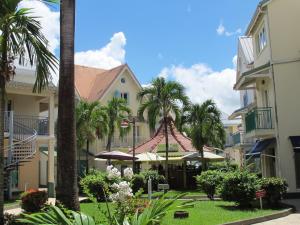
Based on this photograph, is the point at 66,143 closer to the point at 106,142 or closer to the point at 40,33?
the point at 40,33

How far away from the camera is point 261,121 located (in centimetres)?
2353

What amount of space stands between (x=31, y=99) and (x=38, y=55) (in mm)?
16373

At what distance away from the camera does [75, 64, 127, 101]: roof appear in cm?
4819

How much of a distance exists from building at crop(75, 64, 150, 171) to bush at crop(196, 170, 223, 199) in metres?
24.9

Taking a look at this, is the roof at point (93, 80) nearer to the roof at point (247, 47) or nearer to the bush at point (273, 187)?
the roof at point (247, 47)

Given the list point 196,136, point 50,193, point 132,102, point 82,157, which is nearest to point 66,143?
point 50,193

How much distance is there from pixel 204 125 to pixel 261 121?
8.92 m

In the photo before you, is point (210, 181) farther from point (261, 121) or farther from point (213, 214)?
point (213, 214)

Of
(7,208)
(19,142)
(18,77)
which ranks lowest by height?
(7,208)

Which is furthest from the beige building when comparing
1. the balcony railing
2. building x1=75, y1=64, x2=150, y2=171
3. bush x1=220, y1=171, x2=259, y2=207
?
building x1=75, y1=64, x2=150, y2=171

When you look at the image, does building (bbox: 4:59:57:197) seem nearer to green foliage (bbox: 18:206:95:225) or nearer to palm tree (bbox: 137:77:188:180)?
palm tree (bbox: 137:77:188:180)

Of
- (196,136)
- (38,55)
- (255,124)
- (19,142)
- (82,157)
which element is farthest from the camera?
(82,157)

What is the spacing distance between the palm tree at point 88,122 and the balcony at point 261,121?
15.3 metres

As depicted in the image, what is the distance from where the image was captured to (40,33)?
12.5 m
